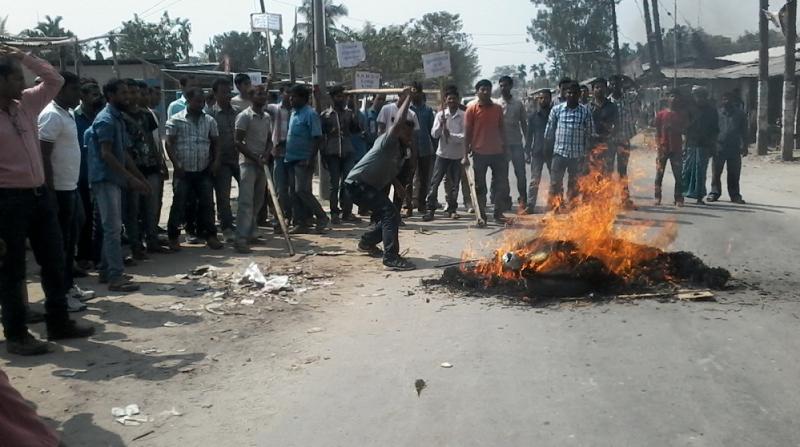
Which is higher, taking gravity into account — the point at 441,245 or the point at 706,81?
the point at 706,81

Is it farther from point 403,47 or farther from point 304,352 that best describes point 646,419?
point 403,47

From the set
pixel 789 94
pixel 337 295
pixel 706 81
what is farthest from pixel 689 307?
pixel 706 81

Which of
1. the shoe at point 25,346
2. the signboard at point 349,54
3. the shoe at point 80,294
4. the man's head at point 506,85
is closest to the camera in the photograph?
the shoe at point 25,346

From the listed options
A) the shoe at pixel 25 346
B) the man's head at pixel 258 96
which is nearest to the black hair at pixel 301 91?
the man's head at pixel 258 96

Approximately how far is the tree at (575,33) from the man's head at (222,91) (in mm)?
62151

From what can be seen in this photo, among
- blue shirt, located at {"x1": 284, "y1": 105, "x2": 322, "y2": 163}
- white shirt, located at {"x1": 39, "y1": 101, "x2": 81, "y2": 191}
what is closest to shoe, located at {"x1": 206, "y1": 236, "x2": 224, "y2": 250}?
blue shirt, located at {"x1": 284, "y1": 105, "x2": 322, "y2": 163}

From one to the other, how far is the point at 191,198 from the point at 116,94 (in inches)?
93.5

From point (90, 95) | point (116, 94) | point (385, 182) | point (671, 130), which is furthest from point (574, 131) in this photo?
point (90, 95)

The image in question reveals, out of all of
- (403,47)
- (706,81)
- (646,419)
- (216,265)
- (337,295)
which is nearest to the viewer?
(646,419)

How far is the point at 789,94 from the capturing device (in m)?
20.5

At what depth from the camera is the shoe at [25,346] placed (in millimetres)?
5047

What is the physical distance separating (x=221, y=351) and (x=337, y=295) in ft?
5.73

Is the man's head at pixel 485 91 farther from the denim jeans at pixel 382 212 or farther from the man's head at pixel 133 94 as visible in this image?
the man's head at pixel 133 94

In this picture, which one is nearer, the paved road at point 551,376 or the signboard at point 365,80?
the paved road at point 551,376
